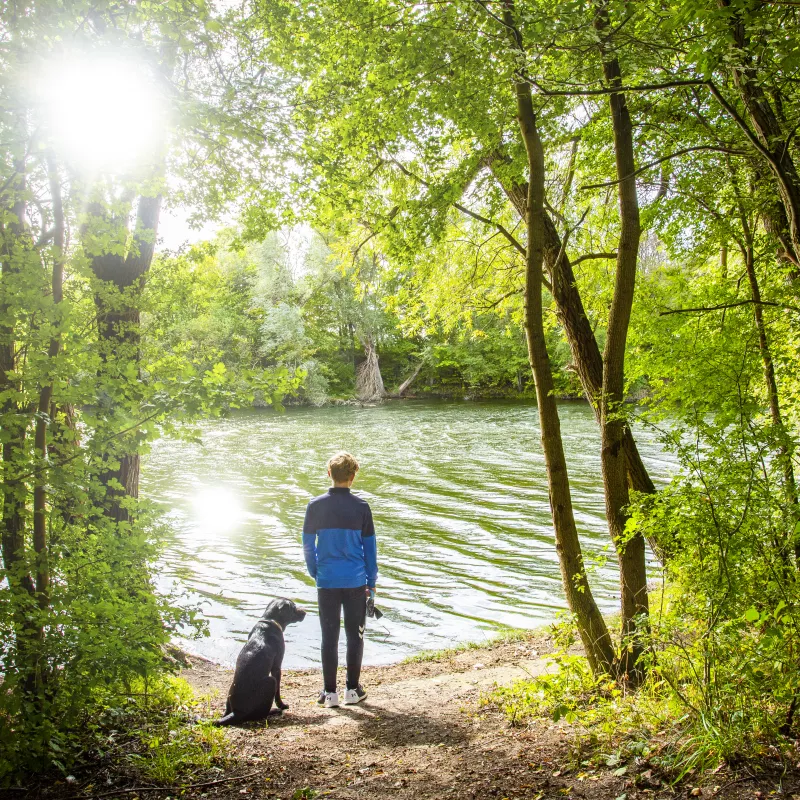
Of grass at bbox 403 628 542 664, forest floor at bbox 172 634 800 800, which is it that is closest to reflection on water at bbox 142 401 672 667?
grass at bbox 403 628 542 664

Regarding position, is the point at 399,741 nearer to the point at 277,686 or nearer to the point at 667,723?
the point at 277,686

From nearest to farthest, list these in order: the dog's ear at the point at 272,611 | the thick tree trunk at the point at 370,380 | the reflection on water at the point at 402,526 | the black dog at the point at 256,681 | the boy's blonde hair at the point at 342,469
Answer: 1. the black dog at the point at 256,681
2. the boy's blonde hair at the point at 342,469
3. the dog's ear at the point at 272,611
4. the reflection on water at the point at 402,526
5. the thick tree trunk at the point at 370,380

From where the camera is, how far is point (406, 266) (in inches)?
215

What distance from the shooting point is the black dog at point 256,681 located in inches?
176

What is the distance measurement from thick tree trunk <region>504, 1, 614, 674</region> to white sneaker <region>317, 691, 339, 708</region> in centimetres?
204

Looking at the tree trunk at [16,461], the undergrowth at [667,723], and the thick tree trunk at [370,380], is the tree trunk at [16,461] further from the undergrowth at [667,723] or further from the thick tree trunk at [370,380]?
the thick tree trunk at [370,380]

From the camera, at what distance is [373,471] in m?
17.5

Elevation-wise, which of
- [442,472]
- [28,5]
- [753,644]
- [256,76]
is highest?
[256,76]

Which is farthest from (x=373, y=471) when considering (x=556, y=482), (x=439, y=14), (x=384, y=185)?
(x=439, y=14)

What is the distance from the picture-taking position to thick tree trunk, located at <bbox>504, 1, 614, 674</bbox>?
4.34m

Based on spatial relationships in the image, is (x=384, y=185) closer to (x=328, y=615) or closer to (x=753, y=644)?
(x=328, y=615)

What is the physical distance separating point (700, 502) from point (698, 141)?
3.82 meters

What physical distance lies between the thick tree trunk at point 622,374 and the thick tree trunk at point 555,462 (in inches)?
9.2

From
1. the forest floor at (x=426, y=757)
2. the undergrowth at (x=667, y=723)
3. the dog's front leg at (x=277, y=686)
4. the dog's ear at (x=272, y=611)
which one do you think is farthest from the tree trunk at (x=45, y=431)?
the undergrowth at (x=667, y=723)
